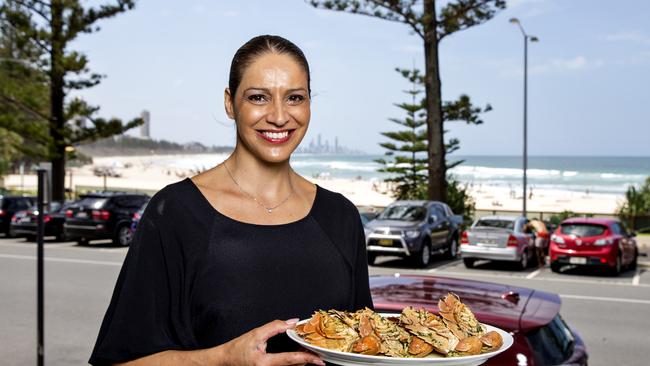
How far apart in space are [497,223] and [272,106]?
17.7 metres

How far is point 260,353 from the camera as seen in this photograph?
5.43 feet

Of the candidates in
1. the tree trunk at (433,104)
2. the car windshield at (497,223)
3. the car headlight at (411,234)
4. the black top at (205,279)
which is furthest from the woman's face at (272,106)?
the tree trunk at (433,104)

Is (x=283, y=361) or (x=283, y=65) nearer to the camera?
(x=283, y=361)

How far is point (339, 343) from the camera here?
5.74 ft

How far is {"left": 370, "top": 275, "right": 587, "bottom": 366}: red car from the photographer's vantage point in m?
4.28

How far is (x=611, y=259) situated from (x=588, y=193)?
2208 inches

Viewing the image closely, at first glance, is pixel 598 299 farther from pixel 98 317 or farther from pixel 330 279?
pixel 330 279

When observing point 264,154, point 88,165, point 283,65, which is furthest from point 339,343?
point 88,165

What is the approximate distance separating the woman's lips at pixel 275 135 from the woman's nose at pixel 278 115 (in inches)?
1.4

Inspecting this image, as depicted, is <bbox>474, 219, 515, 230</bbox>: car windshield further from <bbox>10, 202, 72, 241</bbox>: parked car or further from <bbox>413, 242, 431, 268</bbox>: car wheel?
<bbox>10, 202, 72, 241</bbox>: parked car

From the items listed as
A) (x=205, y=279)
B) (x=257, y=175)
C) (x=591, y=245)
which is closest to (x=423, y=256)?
(x=591, y=245)

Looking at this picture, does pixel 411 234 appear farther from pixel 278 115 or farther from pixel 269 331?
pixel 269 331

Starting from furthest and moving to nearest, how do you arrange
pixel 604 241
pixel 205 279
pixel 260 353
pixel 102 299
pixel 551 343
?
1. pixel 604 241
2. pixel 102 299
3. pixel 551 343
4. pixel 205 279
5. pixel 260 353

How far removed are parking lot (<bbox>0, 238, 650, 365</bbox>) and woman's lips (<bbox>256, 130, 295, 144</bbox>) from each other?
23.2 feet
